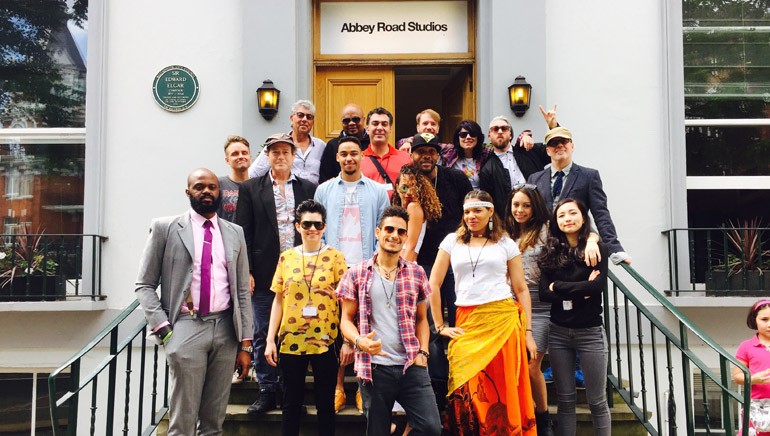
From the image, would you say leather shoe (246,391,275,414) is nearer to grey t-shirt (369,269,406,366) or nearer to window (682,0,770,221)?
grey t-shirt (369,269,406,366)

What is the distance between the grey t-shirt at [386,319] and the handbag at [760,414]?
266 cm

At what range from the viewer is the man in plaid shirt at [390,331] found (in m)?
4.39

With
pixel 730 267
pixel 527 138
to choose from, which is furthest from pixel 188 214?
pixel 730 267

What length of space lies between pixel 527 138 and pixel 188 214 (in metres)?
3.06

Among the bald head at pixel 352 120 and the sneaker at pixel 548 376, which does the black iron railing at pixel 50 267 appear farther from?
the sneaker at pixel 548 376

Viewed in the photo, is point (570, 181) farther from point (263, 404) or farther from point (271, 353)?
point (263, 404)

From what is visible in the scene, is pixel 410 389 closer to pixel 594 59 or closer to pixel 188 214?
pixel 188 214

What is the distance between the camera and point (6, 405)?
779 cm

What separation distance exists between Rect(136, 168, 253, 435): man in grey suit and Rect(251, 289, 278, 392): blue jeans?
76 cm

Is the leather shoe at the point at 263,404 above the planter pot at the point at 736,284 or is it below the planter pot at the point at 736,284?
below

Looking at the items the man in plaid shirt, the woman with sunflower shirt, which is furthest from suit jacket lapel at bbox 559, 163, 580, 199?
the woman with sunflower shirt

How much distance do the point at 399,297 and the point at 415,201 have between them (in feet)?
3.66

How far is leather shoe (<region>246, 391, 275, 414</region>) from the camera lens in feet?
17.6

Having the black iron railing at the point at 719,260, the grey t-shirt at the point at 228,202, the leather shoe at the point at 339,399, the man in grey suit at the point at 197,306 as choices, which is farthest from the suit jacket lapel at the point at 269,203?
the black iron railing at the point at 719,260
